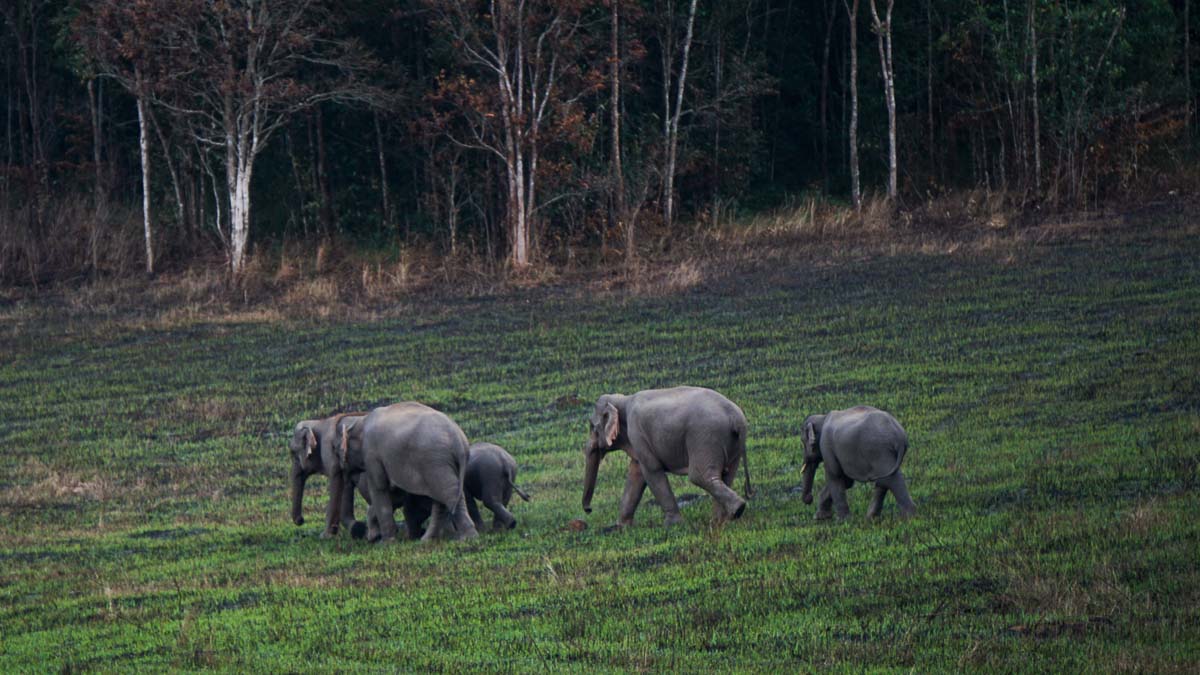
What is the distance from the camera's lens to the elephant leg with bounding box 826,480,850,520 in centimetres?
1501

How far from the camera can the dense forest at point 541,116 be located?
43062 mm

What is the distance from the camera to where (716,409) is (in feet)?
51.9

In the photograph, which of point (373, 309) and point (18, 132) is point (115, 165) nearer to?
point (18, 132)

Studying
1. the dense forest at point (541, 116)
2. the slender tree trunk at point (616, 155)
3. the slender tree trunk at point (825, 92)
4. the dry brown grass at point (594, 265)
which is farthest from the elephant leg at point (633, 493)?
the slender tree trunk at point (825, 92)

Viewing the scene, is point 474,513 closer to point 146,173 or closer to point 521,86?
point 521,86

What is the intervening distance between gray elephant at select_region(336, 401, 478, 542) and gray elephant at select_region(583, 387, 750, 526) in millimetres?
1520

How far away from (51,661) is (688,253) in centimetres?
3242

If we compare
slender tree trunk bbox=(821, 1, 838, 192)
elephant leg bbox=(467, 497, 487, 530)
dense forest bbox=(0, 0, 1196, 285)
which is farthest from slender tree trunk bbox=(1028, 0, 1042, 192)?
elephant leg bbox=(467, 497, 487, 530)

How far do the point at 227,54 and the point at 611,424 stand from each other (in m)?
28.4

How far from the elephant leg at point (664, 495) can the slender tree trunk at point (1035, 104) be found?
96.6 feet

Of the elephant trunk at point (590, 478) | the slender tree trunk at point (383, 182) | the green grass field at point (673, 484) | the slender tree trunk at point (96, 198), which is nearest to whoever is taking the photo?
the green grass field at point (673, 484)

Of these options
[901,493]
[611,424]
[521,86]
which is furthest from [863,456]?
[521,86]

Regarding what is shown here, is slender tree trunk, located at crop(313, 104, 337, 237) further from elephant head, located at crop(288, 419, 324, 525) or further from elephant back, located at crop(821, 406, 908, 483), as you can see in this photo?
elephant back, located at crop(821, 406, 908, 483)

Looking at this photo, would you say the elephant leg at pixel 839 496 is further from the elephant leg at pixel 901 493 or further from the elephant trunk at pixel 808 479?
the elephant trunk at pixel 808 479
